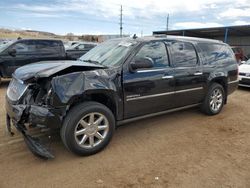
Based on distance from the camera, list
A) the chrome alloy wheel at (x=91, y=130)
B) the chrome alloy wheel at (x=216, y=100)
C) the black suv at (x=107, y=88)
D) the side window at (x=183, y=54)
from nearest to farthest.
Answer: the black suv at (x=107, y=88) → the chrome alloy wheel at (x=91, y=130) → the side window at (x=183, y=54) → the chrome alloy wheel at (x=216, y=100)

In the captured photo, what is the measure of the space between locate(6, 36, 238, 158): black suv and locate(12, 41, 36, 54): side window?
517cm

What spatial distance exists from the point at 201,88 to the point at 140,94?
1828 millimetres

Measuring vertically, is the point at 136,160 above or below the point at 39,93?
below

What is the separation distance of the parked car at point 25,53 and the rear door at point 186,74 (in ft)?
20.2

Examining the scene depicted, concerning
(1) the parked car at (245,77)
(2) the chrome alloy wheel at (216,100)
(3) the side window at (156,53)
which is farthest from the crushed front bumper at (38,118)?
(1) the parked car at (245,77)

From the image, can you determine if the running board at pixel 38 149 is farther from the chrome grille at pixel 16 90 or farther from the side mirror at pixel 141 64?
the side mirror at pixel 141 64

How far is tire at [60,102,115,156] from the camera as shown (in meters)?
3.33

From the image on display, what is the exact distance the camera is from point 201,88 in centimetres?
524

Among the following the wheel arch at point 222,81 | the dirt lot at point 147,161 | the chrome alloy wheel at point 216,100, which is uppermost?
the wheel arch at point 222,81

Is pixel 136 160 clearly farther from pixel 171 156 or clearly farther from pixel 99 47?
pixel 99 47

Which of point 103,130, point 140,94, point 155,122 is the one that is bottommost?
point 155,122

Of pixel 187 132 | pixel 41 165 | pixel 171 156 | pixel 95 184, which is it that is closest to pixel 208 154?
pixel 171 156

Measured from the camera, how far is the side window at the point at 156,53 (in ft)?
13.8

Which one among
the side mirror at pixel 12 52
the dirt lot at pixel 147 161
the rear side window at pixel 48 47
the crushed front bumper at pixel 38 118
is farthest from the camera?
the rear side window at pixel 48 47
